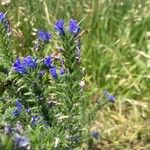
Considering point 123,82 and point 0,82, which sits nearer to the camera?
point 0,82

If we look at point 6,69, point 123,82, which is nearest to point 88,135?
point 6,69

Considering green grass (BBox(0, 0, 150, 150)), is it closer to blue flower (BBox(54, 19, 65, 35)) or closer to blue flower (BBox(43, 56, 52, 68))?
blue flower (BBox(43, 56, 52, 68))

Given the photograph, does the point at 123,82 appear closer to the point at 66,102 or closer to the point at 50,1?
the point at 50,1

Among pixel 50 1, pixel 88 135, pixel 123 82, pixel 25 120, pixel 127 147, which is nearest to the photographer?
pixel 25 120

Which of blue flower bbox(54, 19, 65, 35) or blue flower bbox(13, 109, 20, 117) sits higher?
blue flower bbox(54, 19, 65, 35)

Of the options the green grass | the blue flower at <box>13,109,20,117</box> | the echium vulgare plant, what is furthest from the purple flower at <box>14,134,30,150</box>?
the green grass

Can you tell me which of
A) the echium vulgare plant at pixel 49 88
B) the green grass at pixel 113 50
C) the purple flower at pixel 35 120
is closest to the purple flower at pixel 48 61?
the echium vulgare plant at pixel 49 88

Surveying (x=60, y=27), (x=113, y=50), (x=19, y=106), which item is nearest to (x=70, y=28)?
(x=60, y=27)
